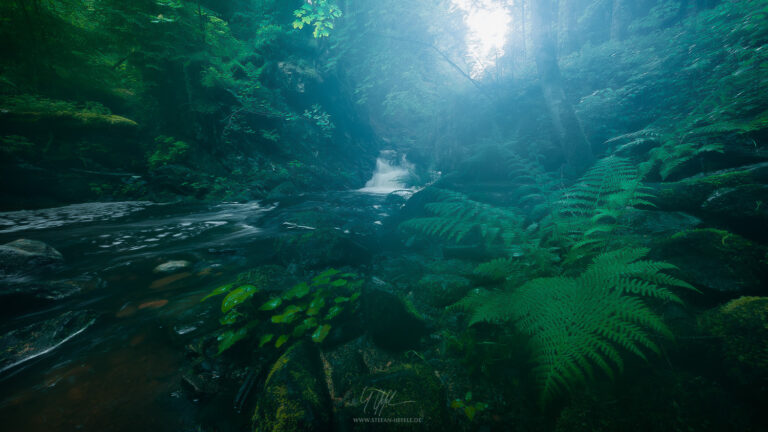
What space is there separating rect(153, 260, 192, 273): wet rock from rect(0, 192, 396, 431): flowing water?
0.10m

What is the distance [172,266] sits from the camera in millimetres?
4020

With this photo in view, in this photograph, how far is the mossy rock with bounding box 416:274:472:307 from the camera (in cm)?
252

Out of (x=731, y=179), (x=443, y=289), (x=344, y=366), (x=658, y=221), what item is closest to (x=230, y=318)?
(x=344, y=366)

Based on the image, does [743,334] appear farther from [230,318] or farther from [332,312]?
[230,318]

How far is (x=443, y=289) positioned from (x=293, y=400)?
1726 mm

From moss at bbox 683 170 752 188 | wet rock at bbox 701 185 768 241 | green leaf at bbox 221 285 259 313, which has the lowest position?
green leaf at bbox 221 285 259 313

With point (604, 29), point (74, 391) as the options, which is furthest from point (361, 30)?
point (604, 29)

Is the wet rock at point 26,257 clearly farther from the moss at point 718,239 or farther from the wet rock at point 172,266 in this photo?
the moss at point 718,239

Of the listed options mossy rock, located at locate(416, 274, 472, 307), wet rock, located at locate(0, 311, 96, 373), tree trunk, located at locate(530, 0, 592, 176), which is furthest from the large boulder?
tree trunk, located at locate(530, 0, 592, 176)

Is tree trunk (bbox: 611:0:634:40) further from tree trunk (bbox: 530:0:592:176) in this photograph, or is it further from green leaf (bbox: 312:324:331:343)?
green leaf (bbox: 312:324:331:343)

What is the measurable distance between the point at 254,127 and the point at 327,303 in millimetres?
13921

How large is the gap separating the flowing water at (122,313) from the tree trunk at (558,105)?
5.14 metres

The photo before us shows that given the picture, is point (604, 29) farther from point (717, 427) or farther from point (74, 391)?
point (74, 391)

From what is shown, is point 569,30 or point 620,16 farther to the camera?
point 569,30
